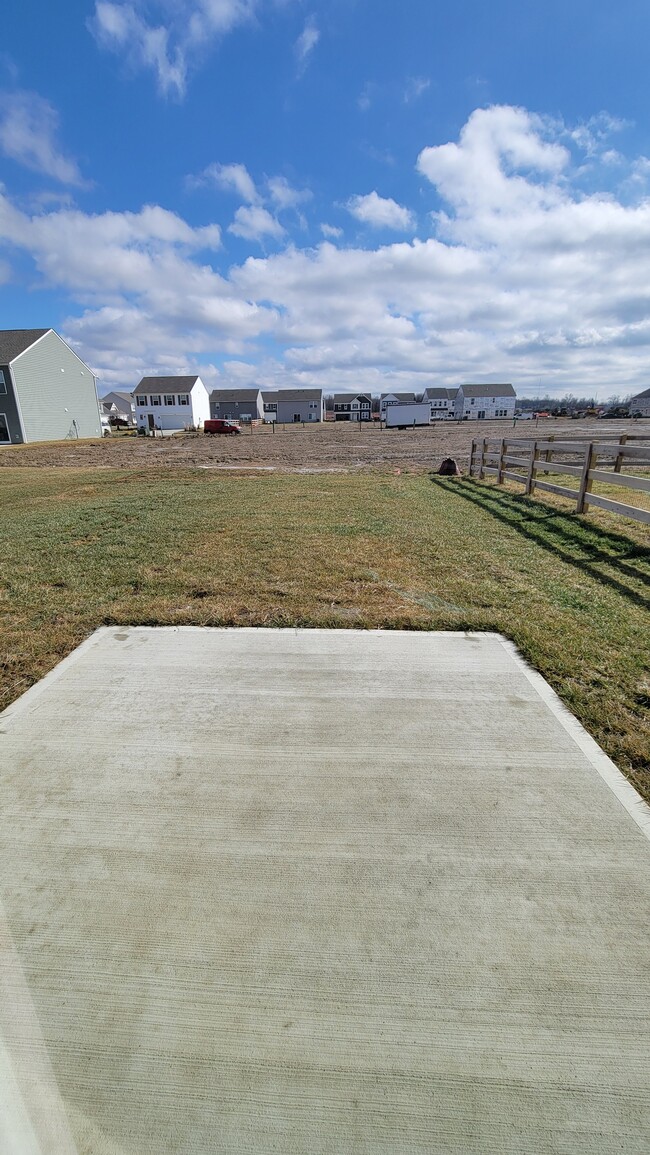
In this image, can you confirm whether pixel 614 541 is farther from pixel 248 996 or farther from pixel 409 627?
pixel 248 996

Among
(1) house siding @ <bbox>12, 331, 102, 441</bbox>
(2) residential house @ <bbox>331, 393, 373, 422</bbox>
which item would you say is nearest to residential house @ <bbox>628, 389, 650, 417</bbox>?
(2) residential house @ <bbox>331, 393, 373, 422</bbox>

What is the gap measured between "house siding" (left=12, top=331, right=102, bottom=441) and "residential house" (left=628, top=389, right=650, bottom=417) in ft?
306

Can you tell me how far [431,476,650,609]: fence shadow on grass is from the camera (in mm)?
5205

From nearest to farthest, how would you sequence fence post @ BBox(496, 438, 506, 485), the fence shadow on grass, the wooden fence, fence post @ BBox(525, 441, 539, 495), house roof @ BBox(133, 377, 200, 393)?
the fence shadow on grass
the wooden fence
fence post @ BBox(525, 441, 539, 495)
fence post @ BBox(496, 438, 506, 485)
house roof @ BBox(133, 377, 200, 393)

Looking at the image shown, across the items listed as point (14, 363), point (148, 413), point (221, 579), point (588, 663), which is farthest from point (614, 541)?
point (148, 413)

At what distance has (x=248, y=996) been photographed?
1.46 metres

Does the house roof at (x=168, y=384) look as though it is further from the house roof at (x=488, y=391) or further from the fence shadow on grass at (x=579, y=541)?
the fence shadow on grass at (x=579, y=541)

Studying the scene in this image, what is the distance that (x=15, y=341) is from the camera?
113 feet

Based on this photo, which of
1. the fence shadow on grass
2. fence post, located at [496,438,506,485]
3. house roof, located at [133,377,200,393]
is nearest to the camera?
the fence shadow on grass

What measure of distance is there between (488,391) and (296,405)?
121 feet

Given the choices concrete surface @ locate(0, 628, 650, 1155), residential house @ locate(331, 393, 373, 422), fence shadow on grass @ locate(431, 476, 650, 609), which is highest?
residential house @ locate(331, 393, 373, 422)

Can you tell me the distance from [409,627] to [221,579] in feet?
6.73

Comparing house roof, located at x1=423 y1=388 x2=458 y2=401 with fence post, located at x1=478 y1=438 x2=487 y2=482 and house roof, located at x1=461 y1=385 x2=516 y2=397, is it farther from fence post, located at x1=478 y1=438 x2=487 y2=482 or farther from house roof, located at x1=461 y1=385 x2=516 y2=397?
fence post, located at x1=478 y1=438 x2=487 y2=482

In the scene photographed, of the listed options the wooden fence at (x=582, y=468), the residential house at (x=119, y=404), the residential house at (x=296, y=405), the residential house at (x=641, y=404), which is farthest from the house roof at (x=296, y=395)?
the wooden fence at (x=582, y=468)
